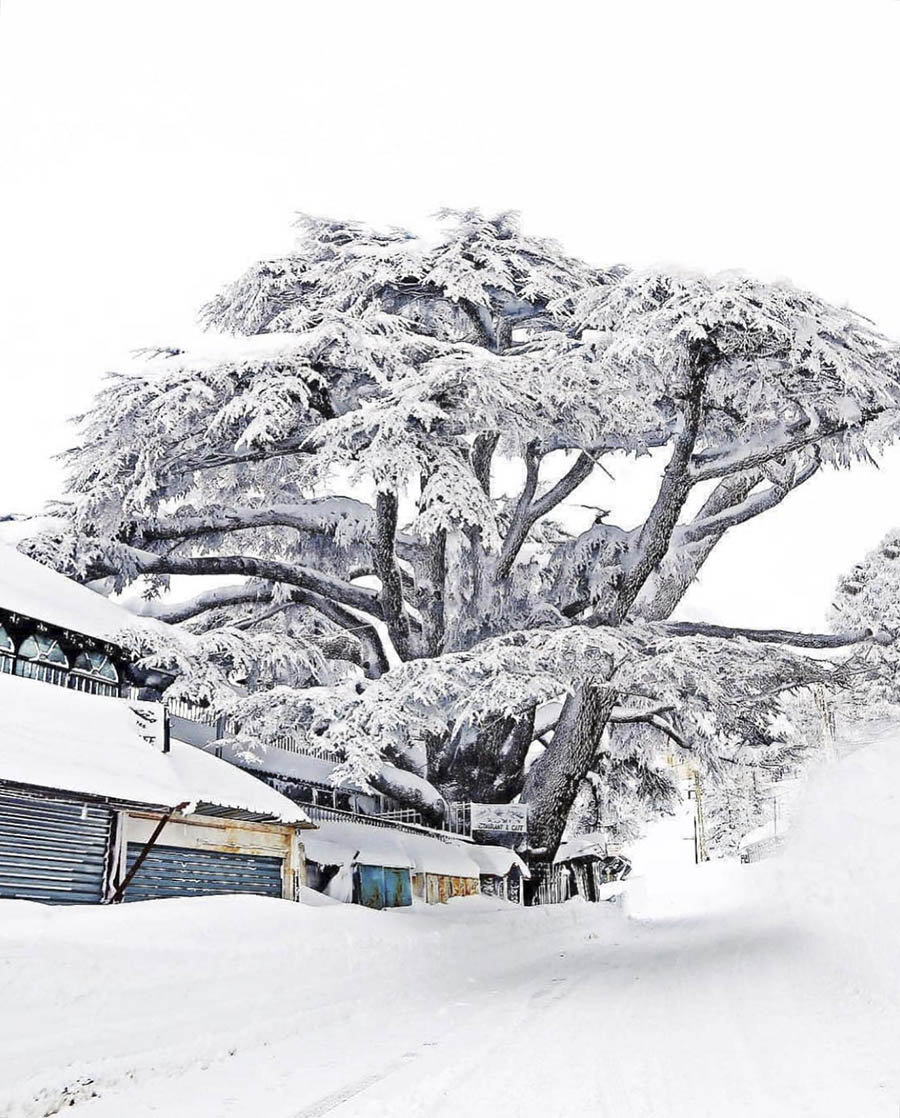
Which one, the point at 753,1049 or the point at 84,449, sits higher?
the point at 84,449

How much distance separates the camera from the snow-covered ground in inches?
221

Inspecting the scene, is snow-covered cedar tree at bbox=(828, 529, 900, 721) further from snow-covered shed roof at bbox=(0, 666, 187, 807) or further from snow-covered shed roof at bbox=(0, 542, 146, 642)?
snow-covered shed roof at bbox=(0, 666, 187, 807)

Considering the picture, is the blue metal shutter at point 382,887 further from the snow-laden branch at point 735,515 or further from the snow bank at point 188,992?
the snow-laden branch at point 735,515

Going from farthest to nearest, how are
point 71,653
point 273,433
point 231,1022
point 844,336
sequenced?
point 273,433, point 844,336, point 71,653, point 231,1022

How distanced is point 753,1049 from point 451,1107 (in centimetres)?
282

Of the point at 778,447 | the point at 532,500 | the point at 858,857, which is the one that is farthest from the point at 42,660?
the point at 858,857

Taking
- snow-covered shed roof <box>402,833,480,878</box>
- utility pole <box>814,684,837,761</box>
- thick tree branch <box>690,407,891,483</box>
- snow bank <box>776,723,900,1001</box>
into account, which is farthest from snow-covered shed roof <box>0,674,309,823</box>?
utility pole <box>814,684,837,761</box>

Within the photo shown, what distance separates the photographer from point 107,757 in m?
10.1

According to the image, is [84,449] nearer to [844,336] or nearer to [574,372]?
[574,372]

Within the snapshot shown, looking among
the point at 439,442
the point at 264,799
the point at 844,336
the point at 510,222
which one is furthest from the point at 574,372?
the point at 264,799

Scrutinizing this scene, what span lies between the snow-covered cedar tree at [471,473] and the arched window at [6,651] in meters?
3.47

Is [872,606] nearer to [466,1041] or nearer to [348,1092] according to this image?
[466,1041]

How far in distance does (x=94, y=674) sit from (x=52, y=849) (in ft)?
14.1

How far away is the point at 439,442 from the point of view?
50.6ft
